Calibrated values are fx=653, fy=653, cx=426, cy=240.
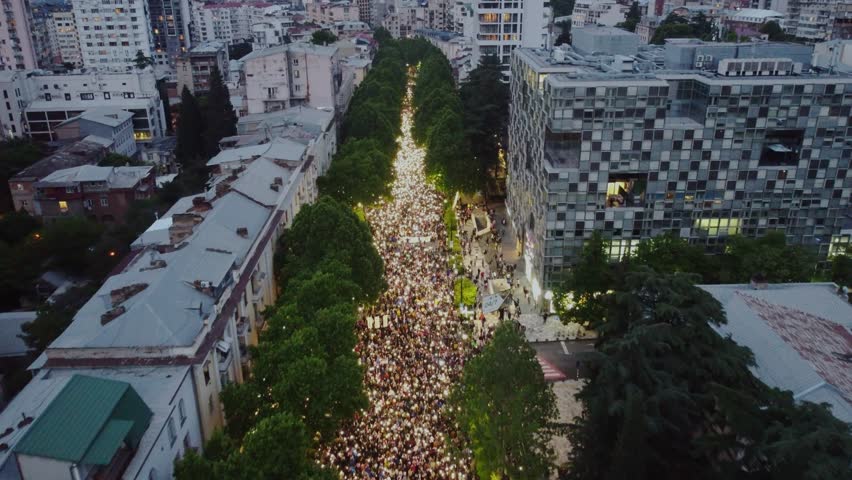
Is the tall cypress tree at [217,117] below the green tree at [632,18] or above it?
below

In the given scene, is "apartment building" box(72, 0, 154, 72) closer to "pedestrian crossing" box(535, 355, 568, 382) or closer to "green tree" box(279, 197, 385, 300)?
"green tree" box(279, 197, 385, 300)

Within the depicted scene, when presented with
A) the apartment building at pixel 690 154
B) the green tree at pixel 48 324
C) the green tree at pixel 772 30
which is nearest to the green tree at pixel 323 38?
the green tree at pixel 772 30

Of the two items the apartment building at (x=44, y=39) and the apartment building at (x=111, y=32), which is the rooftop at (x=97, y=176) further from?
the apartment building at (x=44, y=39)

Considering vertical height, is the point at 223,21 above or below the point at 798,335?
above

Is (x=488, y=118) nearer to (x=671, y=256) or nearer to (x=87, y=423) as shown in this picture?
(x=671, y=256)


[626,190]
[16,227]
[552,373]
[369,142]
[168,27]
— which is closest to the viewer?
[552,373]

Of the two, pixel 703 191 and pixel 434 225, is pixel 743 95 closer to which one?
pixel 703 191

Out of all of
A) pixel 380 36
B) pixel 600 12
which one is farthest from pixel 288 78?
pixel 600 12
